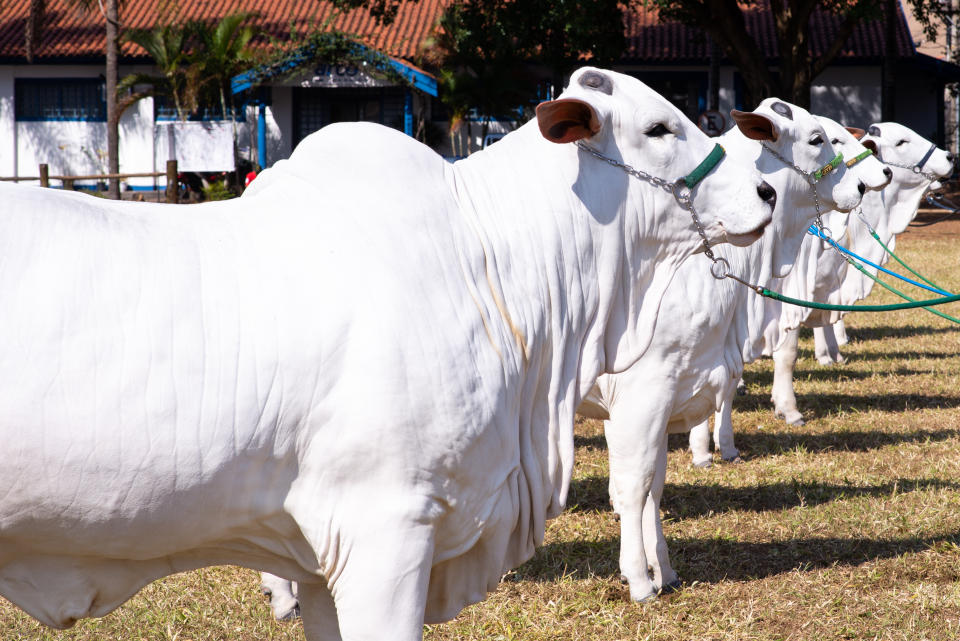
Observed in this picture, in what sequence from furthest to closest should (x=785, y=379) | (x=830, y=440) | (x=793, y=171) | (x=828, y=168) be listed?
1. (x=785, y=379)
2. (x=830, y=440)
3. (x=828, y=168)
4. (x=793, y=171)

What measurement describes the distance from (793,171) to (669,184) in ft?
10.5

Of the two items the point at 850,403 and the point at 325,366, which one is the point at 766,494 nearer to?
the point at 850,403

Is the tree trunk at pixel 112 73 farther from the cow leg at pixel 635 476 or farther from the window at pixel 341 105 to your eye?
the cow leg at pixel 635 476

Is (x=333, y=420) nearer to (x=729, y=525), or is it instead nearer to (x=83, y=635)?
(x=83, y=635)

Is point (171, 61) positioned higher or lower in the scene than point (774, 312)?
higher

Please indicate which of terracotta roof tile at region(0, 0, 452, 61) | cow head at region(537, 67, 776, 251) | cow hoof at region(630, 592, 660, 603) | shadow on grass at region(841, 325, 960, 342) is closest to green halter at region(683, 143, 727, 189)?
cow head at region(537, 67, 776, 251)

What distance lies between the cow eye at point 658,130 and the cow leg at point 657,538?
2.33 m

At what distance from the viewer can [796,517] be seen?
18.5ft

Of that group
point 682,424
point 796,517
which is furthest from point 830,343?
point 682,424

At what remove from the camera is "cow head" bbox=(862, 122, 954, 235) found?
955 centimetres

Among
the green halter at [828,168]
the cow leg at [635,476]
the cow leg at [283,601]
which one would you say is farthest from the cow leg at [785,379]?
the cow leg at [283,601]

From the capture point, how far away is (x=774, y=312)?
254 inches

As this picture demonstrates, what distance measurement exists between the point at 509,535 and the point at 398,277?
663 millimetres

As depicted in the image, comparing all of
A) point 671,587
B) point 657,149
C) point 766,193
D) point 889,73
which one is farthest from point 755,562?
point 889,73
